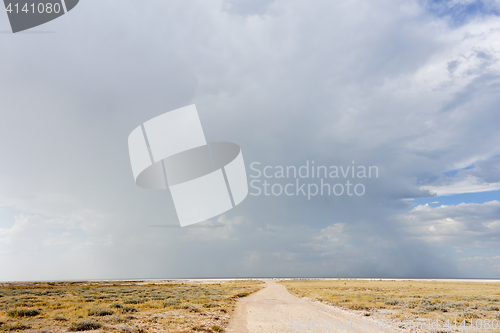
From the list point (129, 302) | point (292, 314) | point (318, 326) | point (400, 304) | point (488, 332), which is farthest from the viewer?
point (129, 302)

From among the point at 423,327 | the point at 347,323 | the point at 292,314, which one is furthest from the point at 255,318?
the point at 423,327

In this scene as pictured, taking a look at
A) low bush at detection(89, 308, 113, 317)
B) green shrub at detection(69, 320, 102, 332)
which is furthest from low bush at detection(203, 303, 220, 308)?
green shrub at detection(69, 320, 102, 332)

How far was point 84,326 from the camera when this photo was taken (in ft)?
59.7

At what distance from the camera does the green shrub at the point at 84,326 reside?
17812mm

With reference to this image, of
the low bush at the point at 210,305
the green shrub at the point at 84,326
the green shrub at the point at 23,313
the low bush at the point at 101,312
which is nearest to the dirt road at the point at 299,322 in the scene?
the low bush at the point at 210,305

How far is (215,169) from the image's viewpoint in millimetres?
30312

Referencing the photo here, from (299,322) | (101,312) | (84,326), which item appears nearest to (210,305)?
(101,312)

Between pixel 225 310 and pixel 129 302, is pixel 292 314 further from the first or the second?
pixel 129 302

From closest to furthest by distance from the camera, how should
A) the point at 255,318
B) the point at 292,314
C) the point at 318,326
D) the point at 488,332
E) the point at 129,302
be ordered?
the point at 488,332
the point at 318,326
the point at 255,318
the point at 292,314
the point at 129,302

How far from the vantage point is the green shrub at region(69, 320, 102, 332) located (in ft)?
58.4

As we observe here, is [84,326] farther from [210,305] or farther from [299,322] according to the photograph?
[299,322]

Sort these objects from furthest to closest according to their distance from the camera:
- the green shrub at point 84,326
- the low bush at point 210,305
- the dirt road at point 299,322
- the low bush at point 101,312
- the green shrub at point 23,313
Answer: the low bush at point 210,305, the low bush at point 101,312, the green shrub at point 23,313, the dirt road at point 299,322, the green shrub at point 84,326

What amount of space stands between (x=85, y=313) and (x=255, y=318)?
14.9m

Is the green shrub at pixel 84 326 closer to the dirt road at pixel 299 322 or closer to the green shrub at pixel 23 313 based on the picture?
the green shrub at pixel 23 313
